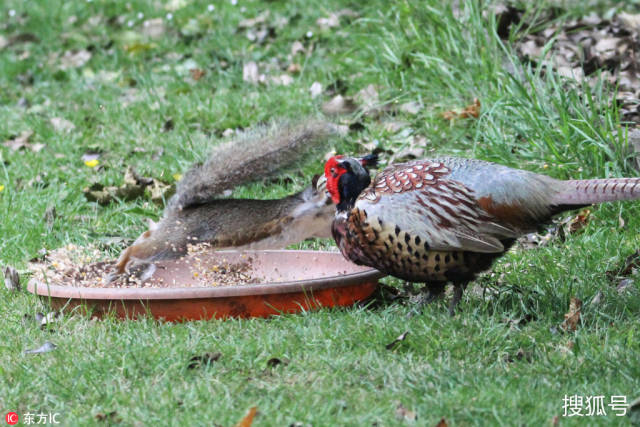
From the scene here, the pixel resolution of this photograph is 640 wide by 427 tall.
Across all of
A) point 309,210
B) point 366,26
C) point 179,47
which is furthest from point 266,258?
point 179,47

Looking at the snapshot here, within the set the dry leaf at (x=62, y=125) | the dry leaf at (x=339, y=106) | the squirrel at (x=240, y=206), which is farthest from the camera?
the dry leaf at (x=62, y=125)

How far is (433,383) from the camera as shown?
9.71ft

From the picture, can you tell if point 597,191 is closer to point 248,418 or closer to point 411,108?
point 248,418

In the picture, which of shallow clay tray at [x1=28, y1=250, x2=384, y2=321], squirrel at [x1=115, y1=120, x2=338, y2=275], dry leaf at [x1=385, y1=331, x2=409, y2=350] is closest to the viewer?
dry leaf at [x1=385, y1=331, x2=409, y2=350]

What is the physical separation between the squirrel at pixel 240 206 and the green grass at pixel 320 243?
0.28 meters

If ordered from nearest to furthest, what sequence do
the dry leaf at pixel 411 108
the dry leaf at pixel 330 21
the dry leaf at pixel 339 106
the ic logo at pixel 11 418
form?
1. the ic logo at pixel 11 418
2. the dry leaf at pixel 411 108
3. the dry leaf at pixel 339 106
4. the dry leaf at pixel 330 21

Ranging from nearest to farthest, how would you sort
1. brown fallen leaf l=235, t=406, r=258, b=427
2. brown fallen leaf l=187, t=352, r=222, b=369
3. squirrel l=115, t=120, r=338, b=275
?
1. brown fallen leaf l=235, t=406, r=258, b=427
2. brown fallen leaf l=187, t=352, r=222, b=369
3. squirrel l=115, t=120, r=338, b=275

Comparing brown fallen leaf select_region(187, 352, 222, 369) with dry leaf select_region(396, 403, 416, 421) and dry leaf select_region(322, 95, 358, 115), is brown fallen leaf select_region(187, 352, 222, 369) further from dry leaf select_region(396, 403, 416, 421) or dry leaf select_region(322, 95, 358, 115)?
dry leaf select_region(322, 95, 358, 115)

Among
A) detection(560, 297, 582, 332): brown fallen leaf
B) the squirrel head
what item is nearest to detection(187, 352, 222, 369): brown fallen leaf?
the squirrel head

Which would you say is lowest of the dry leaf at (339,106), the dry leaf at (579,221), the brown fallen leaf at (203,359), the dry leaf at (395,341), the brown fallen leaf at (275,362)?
the dry leaf at (579,221)

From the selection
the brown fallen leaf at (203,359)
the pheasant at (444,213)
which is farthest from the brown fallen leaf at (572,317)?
the brown fallen leaf at (203,359)

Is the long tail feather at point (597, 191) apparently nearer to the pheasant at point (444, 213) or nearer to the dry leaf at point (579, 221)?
the pheasant at point (444, 213)

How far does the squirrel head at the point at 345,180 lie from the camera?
12.2 ft

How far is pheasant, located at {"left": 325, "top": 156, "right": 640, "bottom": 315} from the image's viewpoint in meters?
3.54
